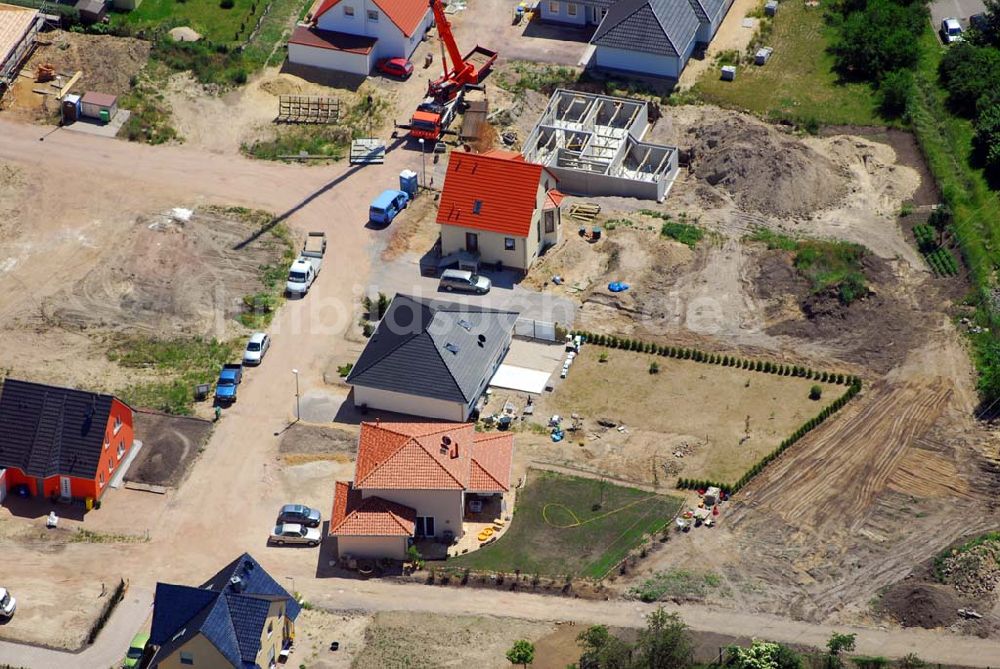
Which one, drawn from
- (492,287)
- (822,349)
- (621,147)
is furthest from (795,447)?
(621,147)

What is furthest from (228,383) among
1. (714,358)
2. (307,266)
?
(714,358)

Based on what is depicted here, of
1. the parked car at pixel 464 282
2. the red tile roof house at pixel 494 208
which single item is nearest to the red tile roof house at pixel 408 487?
the parked car at pixel 464 282

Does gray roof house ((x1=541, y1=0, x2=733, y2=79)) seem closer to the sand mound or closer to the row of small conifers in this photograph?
the sand mound

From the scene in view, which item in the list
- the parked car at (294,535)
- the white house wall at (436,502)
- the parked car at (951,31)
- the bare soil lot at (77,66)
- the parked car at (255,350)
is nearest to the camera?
the white house wall at (436,502)

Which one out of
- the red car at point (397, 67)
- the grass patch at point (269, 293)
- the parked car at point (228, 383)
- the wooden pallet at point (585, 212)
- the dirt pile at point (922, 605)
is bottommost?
the grass patch at point (269, 293)

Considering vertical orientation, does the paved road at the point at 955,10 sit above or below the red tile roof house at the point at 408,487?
above

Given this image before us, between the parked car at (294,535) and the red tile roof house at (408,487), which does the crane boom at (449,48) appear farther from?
the parked car at (294,535)

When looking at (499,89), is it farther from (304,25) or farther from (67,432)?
(67,432)

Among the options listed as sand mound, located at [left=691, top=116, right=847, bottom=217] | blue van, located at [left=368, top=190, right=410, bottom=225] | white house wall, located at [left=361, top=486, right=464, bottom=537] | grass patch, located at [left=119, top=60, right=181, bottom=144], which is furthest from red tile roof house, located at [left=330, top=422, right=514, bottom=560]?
grass patch, located at [left=119, top=60, right=181, bottom=144]
